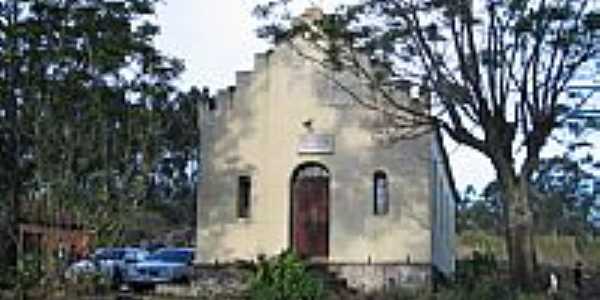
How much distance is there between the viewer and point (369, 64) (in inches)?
1284

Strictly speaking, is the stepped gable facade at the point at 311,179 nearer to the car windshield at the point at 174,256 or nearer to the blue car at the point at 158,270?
the blue car at the point at 158,270

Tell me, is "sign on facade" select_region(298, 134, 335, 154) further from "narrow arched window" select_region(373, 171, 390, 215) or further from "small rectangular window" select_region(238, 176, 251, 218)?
"small rectangular window" select_region(238, 176, 251, 218)

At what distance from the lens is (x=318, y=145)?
114 ft

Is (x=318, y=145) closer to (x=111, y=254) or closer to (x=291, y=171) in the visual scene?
(x=291, y=171)

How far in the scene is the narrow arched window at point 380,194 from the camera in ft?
113

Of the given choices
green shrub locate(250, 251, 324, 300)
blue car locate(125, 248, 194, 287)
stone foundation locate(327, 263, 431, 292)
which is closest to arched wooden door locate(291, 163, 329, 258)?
stone foundation locate(327, 263, 431, 292)

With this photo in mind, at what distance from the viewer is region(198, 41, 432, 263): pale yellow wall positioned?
112 ft

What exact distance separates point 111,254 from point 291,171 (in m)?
6.15

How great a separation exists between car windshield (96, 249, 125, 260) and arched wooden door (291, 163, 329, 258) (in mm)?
5334

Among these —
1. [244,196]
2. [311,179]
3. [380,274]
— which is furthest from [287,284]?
[244,196]

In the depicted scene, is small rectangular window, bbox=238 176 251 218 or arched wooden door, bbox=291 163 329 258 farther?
small rectangular window, bbox=238 176 251 218

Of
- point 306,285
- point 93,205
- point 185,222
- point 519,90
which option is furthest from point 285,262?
point 185,222

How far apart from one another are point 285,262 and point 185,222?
47.7 meters

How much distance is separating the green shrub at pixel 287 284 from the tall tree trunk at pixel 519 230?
21.5 ft
